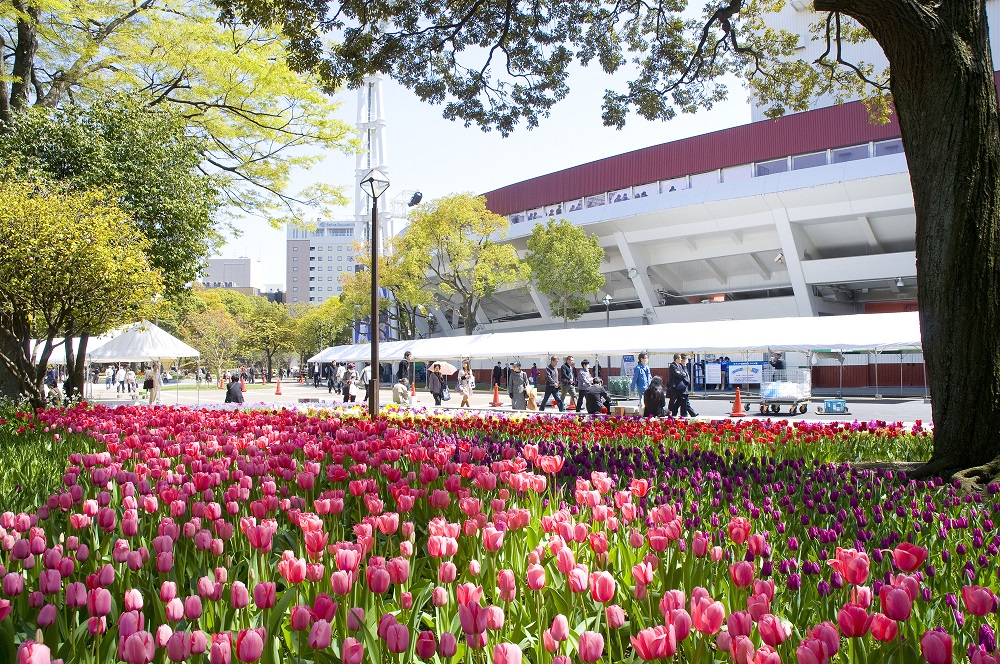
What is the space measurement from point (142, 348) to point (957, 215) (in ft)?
76.0

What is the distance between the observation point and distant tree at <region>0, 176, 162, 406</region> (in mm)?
12328

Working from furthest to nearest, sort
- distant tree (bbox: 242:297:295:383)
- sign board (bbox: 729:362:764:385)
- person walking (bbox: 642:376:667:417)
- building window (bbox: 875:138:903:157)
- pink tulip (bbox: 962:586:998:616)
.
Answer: distant tree (bbox: 242:297:295:383) → building window (bbox: 875:138:903:157) → sign board (bbox: 729:362:764:385) → person walking (bbox: 642:376:667:417) → pink tulip (bbox: 962:586:998:616)

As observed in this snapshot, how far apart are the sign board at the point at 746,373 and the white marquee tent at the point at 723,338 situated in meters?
5.43

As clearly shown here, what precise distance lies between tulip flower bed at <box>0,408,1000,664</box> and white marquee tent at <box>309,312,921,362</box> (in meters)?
15.7

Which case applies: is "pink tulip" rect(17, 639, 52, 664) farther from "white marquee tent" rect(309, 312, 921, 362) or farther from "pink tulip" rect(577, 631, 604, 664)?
"white marquee tent" rect(309, 312, 921, 362)

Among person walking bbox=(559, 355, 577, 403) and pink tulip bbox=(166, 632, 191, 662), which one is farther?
person walking bbox=(559, 355, 577, 403)

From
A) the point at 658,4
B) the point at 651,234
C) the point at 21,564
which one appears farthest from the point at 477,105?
the point at 651,234

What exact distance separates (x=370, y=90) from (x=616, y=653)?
84.9 metres

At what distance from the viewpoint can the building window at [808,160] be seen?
36.5 meters

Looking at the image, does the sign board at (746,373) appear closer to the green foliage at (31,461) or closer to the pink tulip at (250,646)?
the green foliage at (31,461)

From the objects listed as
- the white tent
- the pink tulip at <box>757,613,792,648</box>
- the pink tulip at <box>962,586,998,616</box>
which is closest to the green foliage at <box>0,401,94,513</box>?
the pink tulip at <box>757,613,792,648</box>

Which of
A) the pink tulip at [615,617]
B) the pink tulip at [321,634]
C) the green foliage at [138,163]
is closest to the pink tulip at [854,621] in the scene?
the pink tulip at [615,617]

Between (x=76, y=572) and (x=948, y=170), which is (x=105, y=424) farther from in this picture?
(x=948, y=170)

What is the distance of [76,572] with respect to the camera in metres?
3.13
